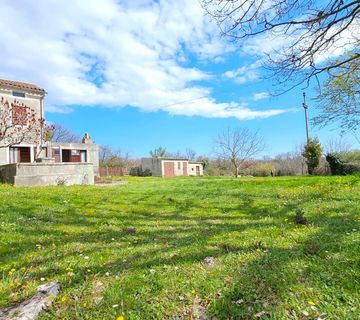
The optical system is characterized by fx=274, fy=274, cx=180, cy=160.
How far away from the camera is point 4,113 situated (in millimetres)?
15766

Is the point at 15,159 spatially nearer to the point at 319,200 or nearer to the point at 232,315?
the point at 319,200

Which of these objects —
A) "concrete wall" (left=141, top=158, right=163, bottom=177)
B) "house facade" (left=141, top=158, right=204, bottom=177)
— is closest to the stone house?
"concrete wall" (left=141, top=158, right=163, bottom=177)

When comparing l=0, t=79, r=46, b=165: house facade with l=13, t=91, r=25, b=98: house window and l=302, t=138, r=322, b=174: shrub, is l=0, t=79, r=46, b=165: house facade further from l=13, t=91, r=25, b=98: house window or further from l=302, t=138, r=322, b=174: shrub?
l=302, t=138, r=322, b=174: shrub

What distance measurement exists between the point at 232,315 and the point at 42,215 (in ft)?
16.9

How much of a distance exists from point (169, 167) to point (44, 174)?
28.8 metres

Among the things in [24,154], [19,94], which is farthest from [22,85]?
[24,154]

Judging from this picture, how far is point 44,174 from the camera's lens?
1362 cm

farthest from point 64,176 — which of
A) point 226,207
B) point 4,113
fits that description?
point 226,207

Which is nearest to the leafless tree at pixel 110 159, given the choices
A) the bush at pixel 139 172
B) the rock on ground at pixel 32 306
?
the bush at pixel 139 172

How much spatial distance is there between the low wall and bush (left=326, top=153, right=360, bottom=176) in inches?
784

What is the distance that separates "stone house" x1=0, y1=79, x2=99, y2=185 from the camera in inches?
528

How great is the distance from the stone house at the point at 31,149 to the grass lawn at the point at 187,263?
8.01 meters

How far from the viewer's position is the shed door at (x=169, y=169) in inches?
1619

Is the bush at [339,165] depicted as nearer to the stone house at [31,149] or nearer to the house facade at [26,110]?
the stone house at [31,149]
